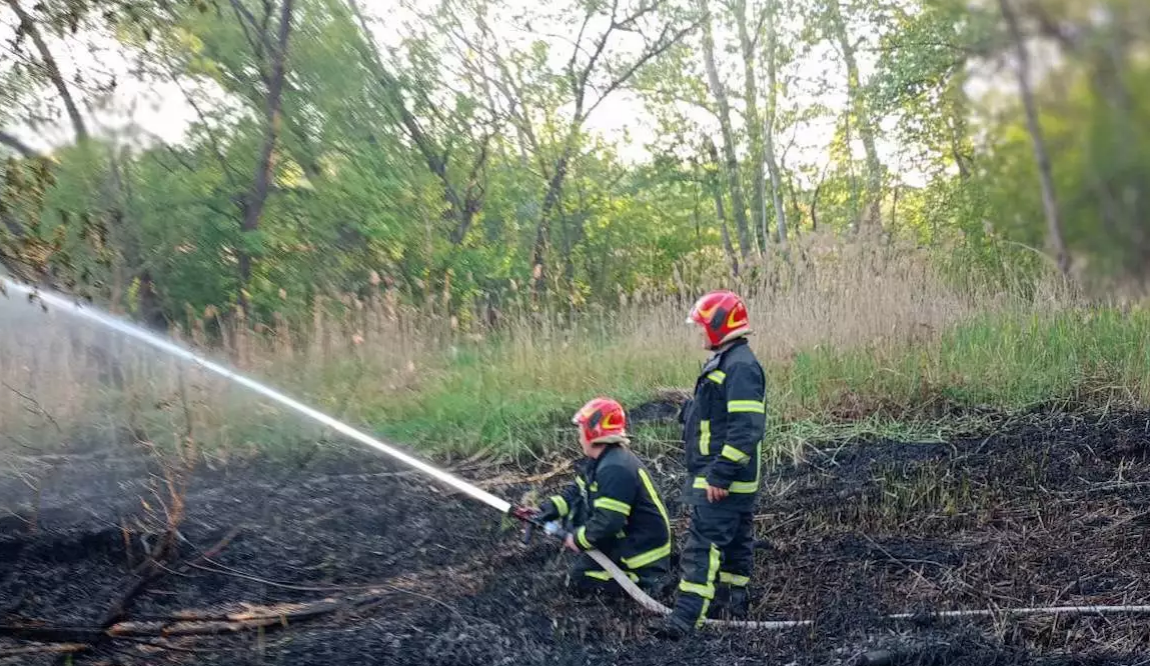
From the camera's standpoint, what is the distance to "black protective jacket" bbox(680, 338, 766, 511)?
454 cm

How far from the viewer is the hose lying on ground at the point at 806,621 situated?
4293 millimetres

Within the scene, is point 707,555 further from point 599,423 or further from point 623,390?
point 623,390

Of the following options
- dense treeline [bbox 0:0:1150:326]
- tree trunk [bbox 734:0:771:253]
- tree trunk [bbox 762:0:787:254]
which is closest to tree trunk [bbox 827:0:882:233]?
dense treeline [bbox 0:0:1150:326]

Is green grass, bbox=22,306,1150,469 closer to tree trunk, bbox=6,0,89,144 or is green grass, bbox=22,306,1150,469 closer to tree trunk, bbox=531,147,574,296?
tree trunk, bbox=6,0,89,144

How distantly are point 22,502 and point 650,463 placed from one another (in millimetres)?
4193

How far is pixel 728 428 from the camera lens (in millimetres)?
4605

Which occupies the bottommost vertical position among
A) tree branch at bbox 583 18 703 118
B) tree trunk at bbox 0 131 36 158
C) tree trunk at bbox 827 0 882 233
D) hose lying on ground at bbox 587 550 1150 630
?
hose lying on ground at bbox 587 550 1150 630

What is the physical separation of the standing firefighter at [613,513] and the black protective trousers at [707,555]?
0.27 m

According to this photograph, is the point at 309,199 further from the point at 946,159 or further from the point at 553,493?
the point at 946,159

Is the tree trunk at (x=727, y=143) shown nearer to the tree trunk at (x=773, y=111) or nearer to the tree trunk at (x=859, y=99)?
the tree trunk at (x=773, y=111)

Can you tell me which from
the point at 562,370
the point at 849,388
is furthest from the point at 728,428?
the point at 562,370

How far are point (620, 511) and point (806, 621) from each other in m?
1.03

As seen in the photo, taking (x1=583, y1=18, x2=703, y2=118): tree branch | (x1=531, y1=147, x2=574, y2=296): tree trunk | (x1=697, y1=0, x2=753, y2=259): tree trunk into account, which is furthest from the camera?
(x1=697, y1=0, x2=753, y2=259): tree trunk

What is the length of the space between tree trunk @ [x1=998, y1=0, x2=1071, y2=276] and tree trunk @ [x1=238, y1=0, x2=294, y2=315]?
10292mm
